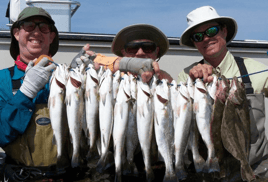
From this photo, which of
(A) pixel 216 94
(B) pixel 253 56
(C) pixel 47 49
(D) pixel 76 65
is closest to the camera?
(A) pixel 216 94

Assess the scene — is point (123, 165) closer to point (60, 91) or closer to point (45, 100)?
point (60, 91)

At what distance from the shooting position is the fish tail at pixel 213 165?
2.95m

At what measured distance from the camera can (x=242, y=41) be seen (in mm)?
6242

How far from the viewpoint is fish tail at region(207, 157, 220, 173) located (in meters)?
2.95

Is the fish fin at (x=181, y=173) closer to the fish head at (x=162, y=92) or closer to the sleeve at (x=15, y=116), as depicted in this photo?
the fish head at (x=162, y=92)

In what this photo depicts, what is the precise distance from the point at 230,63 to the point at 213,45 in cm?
Answer: 35

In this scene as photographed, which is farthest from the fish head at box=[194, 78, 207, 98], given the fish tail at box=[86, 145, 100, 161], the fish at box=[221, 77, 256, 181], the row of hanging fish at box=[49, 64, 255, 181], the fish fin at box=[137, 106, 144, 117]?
the fish tail at box=[86, 145, 100, 161]

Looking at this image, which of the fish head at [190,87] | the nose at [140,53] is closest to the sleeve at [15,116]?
the nose at [140,53]

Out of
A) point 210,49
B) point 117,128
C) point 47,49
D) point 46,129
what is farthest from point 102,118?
point 210,49

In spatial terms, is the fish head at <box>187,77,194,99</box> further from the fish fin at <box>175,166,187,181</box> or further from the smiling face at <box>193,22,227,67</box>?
the smiling face at <box>193,22,227,67</box>

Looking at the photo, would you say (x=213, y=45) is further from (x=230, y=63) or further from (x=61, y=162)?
(x=61, y=162)

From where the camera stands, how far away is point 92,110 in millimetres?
2895

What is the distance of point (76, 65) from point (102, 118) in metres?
0.82

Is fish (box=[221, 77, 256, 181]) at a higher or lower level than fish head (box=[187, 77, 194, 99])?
lower
